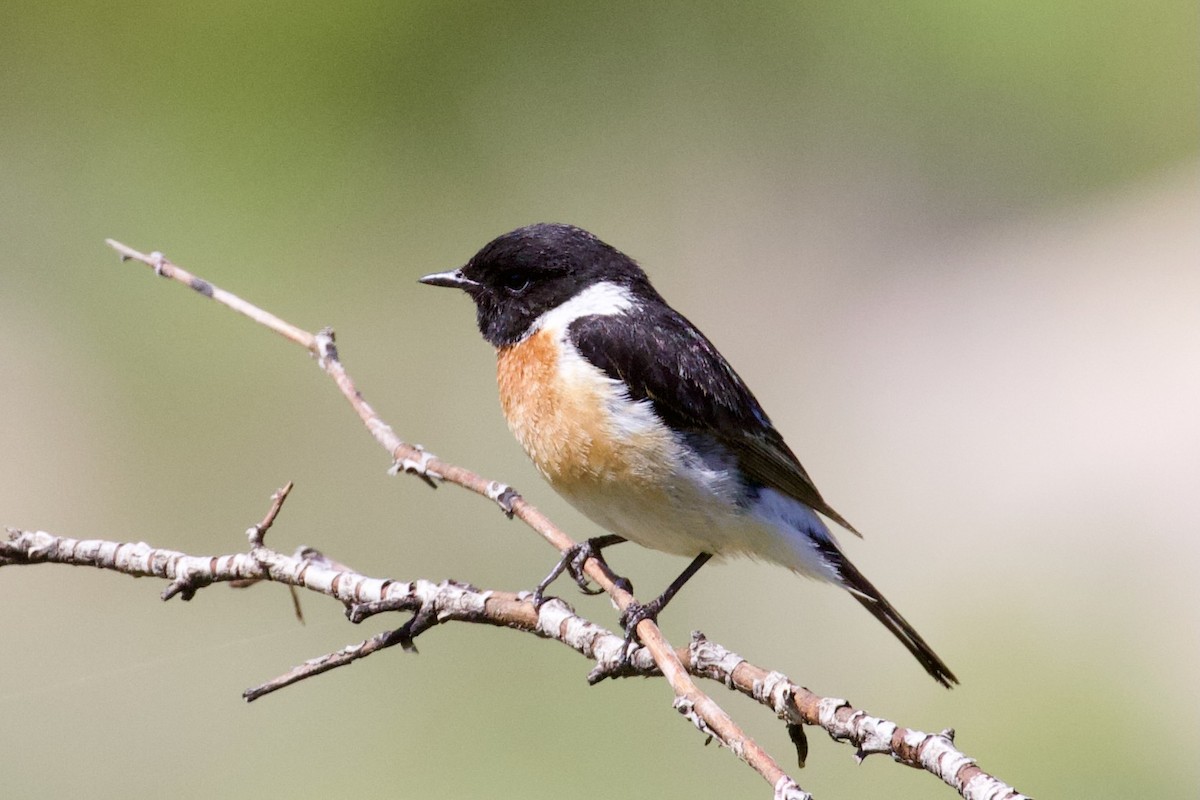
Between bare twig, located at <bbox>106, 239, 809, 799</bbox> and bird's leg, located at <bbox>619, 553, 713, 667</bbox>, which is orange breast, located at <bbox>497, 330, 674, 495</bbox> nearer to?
bird's leg, located at <bbox>619, 553, 713, 667</bbox>

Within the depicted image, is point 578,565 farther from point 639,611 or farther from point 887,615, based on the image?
point 887,615

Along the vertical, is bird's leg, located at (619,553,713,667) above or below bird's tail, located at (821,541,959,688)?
above

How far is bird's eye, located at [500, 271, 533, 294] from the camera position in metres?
3.38

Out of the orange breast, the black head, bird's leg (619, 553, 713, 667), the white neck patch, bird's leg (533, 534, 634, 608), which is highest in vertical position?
the black head

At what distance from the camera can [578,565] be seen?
2.75 m

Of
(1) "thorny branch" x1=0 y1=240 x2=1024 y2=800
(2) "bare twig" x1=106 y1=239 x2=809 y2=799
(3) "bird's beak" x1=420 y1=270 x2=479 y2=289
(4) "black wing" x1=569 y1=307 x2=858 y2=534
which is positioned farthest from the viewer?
(3) "bird's beak" x1=420 y1=270 x2=479 y2=289

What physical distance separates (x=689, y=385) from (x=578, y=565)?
606 millimetres

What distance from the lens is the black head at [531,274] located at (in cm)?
335

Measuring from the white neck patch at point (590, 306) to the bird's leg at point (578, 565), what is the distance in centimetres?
56

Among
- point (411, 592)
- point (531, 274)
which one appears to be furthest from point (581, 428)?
point (411, 592)

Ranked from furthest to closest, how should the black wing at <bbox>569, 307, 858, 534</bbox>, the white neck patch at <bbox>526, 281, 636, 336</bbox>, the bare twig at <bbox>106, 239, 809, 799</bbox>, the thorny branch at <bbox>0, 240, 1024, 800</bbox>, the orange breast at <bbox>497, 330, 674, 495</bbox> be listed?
the white neck patch at <bbox>526, 281, 636, 336</bbox> < the black wing at <bbox>569, 307, 858, 534</bbox> < the orange breast at <bbox>497, 330, 674, 495</bbox> < the bare twig at <bbox>106, 239, 809, 799</bbox> < the thorny branch at <bbox>0, 240, 1024, 800</bbox>

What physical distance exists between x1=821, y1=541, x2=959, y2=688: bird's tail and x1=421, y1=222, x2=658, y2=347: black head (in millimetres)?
836

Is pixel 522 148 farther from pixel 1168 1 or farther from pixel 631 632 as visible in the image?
pixel 631 632

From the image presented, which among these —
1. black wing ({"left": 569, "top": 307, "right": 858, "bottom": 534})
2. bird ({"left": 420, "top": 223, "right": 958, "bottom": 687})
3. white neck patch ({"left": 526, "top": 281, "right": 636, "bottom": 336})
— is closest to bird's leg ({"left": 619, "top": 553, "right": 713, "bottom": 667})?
bird ({"left": 420, "top": 223, "right": 958, "bottom": 687})
